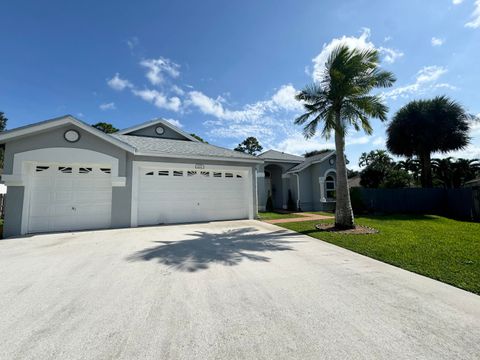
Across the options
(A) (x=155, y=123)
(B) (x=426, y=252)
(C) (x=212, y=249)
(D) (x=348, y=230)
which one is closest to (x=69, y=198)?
(C) (x=212, y=249)

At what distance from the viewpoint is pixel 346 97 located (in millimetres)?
9805

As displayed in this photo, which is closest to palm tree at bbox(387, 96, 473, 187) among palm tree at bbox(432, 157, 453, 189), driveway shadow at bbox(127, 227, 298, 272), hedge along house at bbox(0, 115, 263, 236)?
palm tree at bbox(432, 157, 453, 189)

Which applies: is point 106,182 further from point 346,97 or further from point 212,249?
point 346,97

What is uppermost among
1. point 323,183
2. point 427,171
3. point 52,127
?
point 52,127

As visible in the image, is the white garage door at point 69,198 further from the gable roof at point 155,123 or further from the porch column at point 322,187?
the porch column at point 322,187

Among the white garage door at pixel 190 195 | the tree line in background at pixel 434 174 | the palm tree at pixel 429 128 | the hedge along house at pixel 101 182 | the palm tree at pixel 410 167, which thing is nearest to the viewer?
the hedge along house at pixel 101 182

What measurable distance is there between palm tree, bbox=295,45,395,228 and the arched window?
26.4ft

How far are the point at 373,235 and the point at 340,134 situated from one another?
4425mm

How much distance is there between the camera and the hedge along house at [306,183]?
686 inches

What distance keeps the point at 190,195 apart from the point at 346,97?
883 centimetres

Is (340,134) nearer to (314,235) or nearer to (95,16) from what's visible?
(314,235)

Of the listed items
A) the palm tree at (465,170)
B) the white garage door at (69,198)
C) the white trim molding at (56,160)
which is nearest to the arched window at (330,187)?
the white trim molding at (56,160)

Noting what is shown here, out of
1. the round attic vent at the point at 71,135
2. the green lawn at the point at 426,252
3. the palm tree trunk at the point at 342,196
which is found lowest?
the green lawn at the point at 426,252

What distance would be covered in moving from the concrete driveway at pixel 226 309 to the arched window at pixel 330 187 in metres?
12.8
